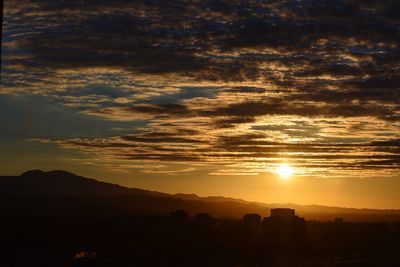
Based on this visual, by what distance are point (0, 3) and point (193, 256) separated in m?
71.0

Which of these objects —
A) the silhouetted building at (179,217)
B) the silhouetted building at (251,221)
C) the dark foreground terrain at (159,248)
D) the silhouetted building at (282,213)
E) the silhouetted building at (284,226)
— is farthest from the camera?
the silhouetted building at (251,221)

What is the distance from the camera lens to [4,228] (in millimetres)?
120688

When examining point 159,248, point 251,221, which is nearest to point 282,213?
point 251,221

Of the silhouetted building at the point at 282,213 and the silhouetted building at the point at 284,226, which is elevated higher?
the silhouetted building at the point at 282,213

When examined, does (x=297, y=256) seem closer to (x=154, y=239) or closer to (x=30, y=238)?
(x=154, y=239)

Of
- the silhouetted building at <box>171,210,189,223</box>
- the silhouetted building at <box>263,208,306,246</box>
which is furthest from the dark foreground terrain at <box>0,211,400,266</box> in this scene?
the silhouetted building at <box>171,210,189,223</box>

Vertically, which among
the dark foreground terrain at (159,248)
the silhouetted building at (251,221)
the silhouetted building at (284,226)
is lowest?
the dark foreground terrain at (159,248)

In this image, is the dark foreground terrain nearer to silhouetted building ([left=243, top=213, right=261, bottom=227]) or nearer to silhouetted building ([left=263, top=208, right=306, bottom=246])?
silhouetted building ([left=263, top=208, right=306, bottom=246])

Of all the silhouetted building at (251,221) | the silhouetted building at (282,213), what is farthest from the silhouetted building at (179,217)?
the silhouetted building at (282,213)

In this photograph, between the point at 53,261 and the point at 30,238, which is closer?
the point at 53,261

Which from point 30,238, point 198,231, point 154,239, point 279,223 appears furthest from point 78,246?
point 279,223

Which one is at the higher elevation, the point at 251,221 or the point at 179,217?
the point at 251,221

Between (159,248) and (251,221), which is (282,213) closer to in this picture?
(251,221)

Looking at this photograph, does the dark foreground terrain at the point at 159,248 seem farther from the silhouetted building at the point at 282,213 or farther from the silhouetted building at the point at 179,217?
the silhouetted building at the point at 282,213
